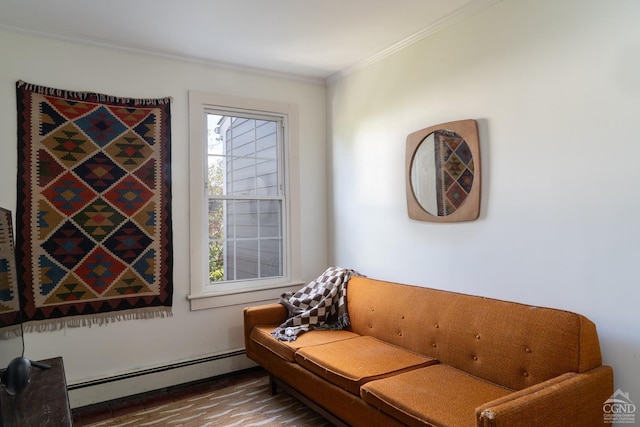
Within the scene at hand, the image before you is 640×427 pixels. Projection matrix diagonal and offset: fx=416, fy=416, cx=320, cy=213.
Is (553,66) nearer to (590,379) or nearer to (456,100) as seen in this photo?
(456,100)

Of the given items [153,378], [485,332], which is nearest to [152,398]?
[153,378]

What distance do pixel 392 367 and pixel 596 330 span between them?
984 millimetres

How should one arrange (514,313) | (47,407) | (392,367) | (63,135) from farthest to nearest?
1. (63,135)
2. (392,367)
3. (514,313)
4. (47,407)

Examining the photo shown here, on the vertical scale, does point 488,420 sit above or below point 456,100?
below

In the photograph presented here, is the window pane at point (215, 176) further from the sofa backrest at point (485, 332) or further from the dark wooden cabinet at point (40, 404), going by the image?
the dark wooden cabinet at point (40, 404)

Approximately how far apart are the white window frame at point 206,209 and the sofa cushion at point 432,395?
5.49ft

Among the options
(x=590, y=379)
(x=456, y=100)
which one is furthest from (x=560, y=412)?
(x=456, y=100)

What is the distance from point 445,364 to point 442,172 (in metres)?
1.18

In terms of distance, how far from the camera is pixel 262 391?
10.1 feet

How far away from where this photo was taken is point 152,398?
3.01 meters

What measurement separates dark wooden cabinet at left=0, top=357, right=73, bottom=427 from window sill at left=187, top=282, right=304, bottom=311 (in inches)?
53.3

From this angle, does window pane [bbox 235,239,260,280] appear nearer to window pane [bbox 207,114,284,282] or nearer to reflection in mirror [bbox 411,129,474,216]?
window pane [bbox 207,114,284,282]

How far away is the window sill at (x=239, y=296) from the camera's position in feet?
10.7

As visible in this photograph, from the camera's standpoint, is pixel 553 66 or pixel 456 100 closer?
pixel 553 66
